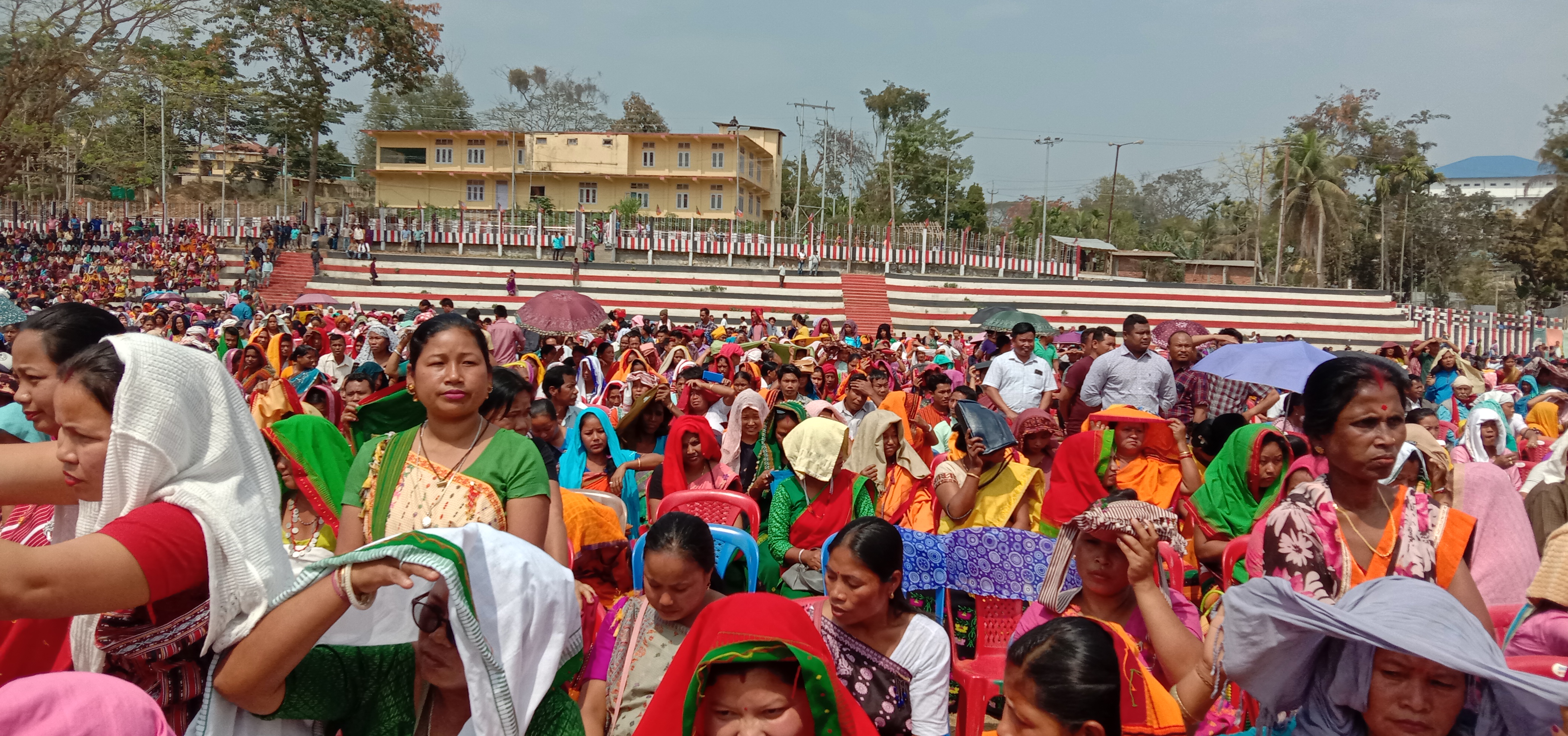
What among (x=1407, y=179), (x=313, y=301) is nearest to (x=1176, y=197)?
(x=1407, y=179)

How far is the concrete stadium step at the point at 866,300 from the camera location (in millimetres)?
28531

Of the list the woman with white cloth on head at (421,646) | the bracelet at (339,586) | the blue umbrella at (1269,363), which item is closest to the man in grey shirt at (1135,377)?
the blue umbrella at (1269,363)

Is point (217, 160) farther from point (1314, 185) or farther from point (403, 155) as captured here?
point (1314, 185)

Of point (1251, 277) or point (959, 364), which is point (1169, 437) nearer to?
point (959, 364)

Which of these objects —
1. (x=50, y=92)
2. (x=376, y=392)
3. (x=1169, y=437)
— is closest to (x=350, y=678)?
(x=376, y=392)

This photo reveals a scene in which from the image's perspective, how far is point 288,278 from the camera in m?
30.8

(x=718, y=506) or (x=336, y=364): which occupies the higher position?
(x=336, y=364)

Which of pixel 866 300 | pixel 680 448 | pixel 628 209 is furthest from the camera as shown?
pixel 628 209

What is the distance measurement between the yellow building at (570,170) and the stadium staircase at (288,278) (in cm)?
1351

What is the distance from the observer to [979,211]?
5159 centimetres

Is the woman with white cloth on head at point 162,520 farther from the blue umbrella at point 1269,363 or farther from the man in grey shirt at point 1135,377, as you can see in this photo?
the blue umbrella at point 1269,363

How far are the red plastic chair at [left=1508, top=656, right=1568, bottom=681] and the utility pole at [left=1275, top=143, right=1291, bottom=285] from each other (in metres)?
44.0

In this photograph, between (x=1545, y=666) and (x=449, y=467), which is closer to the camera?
(x=1545, y=666)

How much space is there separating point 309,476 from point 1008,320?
1072 centimetres
